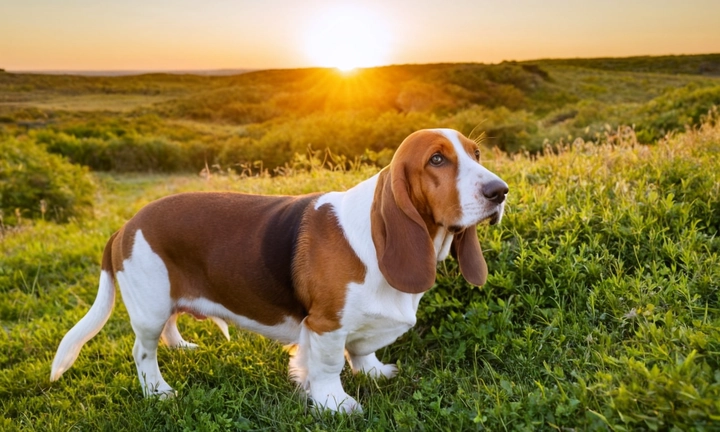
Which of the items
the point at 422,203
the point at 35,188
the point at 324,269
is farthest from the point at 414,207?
the point at 35,188

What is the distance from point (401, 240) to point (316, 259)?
567 millimetres

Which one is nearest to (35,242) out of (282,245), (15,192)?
(15,192)

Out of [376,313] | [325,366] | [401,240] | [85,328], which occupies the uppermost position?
[401,240]

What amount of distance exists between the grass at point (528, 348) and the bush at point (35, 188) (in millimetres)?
5582

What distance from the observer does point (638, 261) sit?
3.83 m

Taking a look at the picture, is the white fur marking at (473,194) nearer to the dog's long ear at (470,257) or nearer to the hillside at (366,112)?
the dog's long ear at (470,257)

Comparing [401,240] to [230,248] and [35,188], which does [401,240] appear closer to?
[230,248]

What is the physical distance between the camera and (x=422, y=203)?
9.96ft

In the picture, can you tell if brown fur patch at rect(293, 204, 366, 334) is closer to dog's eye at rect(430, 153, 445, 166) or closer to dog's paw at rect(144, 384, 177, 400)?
dog's eye at rect(430, 153, 445, 166)

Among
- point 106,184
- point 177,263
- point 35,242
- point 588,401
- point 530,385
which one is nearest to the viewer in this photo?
point 588,401

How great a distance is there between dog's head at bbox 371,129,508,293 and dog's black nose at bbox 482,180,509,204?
0.03 metres

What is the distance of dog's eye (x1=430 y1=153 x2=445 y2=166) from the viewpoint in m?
2.95

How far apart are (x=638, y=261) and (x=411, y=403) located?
5.99ft

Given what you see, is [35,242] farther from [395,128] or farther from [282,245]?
[395,128]
